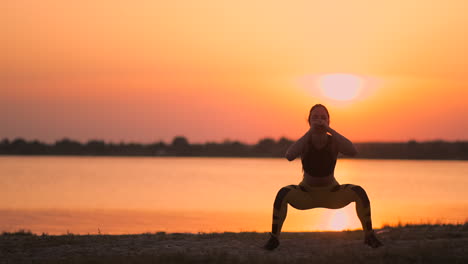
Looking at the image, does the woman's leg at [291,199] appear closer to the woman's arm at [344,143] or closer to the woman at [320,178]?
the woman at [320,178]

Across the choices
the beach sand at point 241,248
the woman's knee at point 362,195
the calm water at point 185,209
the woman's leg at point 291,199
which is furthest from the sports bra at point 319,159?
the calm water at point 185,209

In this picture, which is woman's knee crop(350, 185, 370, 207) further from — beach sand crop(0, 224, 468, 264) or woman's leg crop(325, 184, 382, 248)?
beach sand crop(0, 224, 468, 264)

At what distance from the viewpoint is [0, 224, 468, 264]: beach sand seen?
1112cm

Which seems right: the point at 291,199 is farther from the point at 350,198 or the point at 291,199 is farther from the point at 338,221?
the point at 338,221

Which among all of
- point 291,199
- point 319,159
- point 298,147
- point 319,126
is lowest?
point 291,199

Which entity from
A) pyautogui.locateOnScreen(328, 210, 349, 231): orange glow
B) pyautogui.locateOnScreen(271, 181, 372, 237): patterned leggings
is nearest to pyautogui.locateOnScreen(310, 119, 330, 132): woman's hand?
pyautogui.locateOnScreen(271, 181, 372, 237): patterned leggings

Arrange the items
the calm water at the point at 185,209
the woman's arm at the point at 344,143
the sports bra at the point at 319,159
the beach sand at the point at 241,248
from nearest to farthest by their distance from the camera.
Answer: the beach sand at the point at 241,248 → the woman's arm at the point at 344,143 → the sports bra at the point at 319,159 → the calm water at the point at 185,209

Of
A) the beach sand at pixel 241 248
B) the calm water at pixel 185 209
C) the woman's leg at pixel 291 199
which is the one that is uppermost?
the woman's leg at pixel 291 199

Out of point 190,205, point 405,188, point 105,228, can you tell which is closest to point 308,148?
point 105,228

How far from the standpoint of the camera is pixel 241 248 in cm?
1294

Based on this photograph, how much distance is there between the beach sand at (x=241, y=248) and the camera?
1112 centimetres

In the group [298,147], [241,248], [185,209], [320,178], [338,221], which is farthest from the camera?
[185,209]

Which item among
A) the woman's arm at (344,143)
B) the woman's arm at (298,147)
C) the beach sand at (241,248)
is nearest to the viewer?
the beach sand at (241,248)

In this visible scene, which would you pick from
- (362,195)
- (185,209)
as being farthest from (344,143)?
(185,209)
